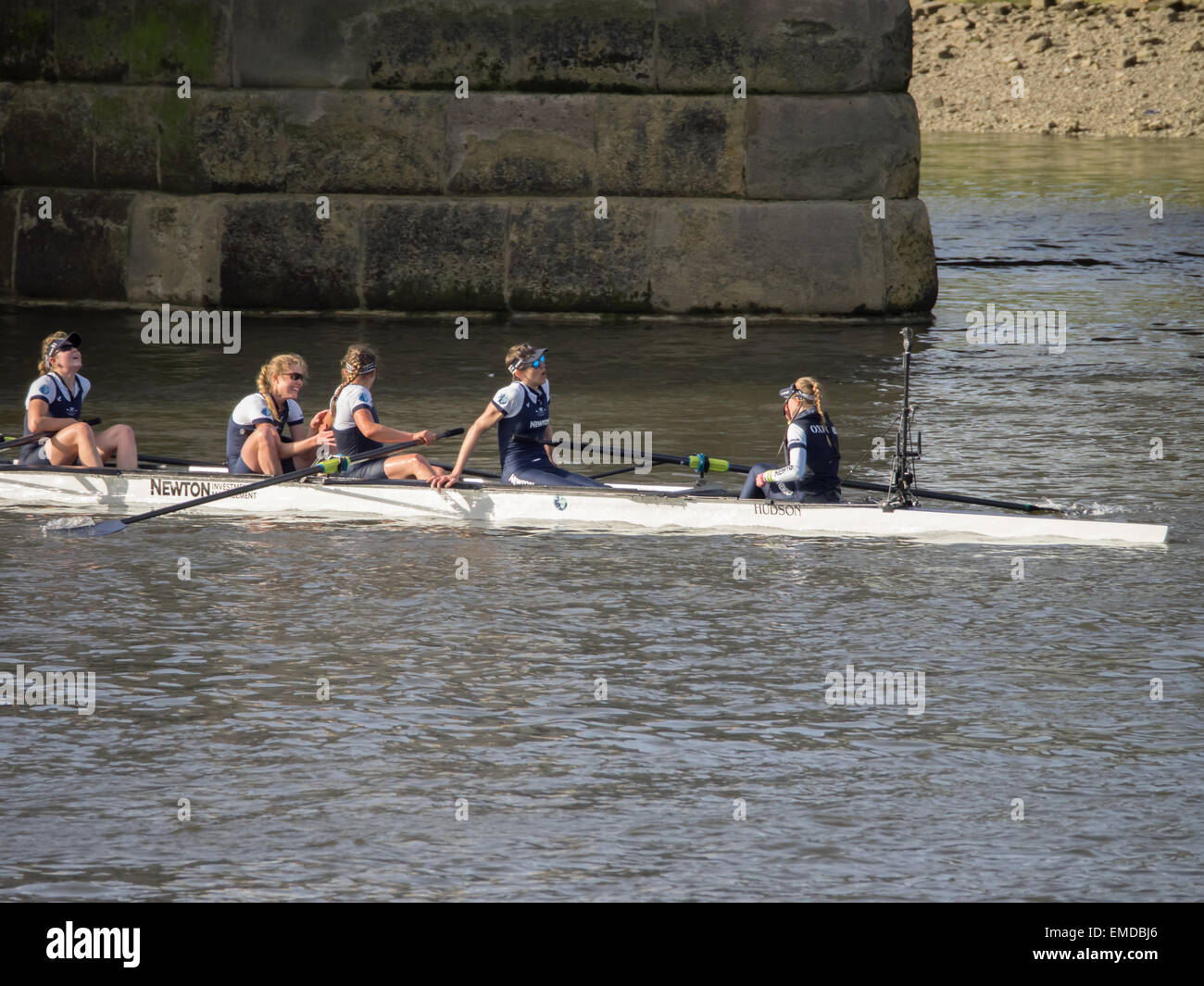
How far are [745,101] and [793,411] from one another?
893 cm

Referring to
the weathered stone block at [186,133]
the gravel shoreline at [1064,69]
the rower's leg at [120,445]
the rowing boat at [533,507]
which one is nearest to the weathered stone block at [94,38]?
the weathered stone block at [186,133]

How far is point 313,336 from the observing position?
19688mm

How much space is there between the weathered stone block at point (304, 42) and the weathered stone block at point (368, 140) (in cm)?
22

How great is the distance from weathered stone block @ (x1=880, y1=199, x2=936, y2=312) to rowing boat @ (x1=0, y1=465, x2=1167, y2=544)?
8.28 m

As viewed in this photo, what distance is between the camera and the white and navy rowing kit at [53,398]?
12.8 metres

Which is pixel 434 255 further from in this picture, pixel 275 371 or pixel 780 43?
pixel 275 371

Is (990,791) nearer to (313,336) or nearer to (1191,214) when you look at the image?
(313,336)

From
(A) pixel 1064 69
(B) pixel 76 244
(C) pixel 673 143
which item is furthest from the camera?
(A) pixel 1064 69

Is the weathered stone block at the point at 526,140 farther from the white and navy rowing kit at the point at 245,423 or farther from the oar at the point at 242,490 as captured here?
the oar at the point at 242,490

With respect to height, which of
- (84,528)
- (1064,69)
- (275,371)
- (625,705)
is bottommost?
(625,705)

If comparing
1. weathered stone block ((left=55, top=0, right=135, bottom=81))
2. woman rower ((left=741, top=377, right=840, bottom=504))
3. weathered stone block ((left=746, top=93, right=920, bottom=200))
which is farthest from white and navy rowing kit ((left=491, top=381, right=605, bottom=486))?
weathered stone block ((left=55, top=0, right=135, bottom=81))

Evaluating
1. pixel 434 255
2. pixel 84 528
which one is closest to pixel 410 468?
pixel 84 528

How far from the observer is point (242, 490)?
1197 centimetres

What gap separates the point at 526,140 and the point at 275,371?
823cm
